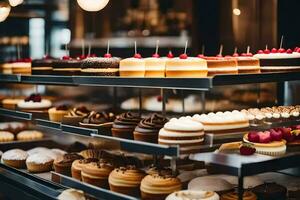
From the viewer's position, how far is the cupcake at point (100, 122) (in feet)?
14.6

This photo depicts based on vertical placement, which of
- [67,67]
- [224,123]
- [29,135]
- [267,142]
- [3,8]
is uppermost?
[3,8]

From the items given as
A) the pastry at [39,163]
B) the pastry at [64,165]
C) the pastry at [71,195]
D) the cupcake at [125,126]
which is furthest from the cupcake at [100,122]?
the pastry at [39,163]

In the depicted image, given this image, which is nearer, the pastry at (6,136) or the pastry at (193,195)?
the pastry at (193,195)

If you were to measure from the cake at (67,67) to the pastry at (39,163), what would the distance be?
835 millimetres

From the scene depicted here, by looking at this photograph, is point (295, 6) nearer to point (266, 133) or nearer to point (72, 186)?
point (266, 133)

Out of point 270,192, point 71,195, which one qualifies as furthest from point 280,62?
point 71,195

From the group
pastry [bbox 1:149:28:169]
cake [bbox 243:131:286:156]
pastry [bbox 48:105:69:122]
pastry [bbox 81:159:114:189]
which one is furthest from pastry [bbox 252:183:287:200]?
pastry [bbox 1:149:28:169]

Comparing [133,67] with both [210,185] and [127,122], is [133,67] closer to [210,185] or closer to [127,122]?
[127,122]

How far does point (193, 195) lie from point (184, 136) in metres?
0.40

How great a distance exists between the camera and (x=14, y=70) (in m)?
6.28

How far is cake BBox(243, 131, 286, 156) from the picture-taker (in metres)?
3.71

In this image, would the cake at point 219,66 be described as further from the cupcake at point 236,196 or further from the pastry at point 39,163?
the pastry at point 39,163

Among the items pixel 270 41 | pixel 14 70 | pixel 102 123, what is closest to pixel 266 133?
pixel 102 123

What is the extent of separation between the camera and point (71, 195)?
4.54 meters
